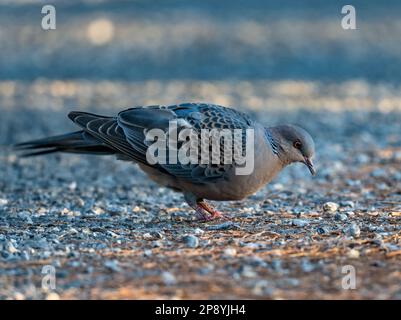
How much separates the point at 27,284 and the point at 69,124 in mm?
9023

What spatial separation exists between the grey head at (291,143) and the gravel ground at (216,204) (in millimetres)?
582

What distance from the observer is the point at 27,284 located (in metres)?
5.70

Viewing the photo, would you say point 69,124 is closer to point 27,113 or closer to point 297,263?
point 27,113

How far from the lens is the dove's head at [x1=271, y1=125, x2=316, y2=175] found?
7.73 meters

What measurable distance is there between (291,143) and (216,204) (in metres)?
1.57

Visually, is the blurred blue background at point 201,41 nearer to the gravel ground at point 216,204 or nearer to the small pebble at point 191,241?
the gravel ground at point 216,204

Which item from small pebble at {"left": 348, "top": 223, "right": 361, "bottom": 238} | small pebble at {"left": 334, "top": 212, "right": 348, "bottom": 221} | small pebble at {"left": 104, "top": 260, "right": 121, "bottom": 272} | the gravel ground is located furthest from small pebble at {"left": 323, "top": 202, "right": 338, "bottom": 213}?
small pebble at {"left": 104, "top": 260, "right": 121, "bottom": 272}

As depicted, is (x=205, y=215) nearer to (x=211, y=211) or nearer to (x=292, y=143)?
(x=211, y=211)

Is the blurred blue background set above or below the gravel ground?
above

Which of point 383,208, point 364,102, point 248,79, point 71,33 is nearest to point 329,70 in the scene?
point 248,79

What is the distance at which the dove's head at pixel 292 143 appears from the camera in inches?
304

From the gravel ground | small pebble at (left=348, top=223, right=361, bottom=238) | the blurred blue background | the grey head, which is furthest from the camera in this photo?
the blurred blue background

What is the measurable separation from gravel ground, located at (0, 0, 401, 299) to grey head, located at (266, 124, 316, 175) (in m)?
0.58

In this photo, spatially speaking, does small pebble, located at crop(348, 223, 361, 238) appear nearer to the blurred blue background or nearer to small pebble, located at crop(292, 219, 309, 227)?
small pebble, located at crop(292, 219, 309, 227)
